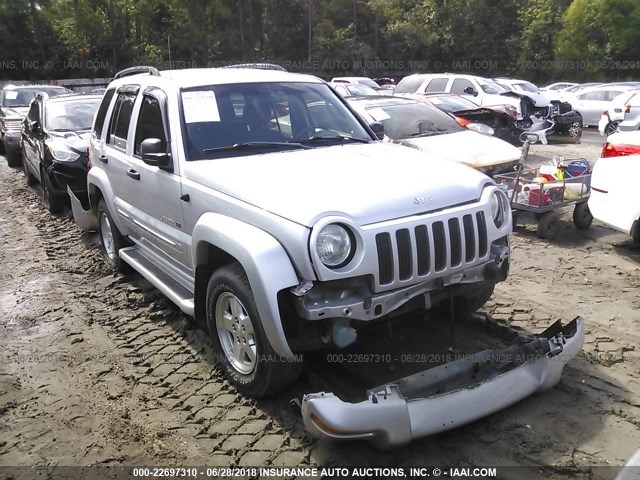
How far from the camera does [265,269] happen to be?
123 inches

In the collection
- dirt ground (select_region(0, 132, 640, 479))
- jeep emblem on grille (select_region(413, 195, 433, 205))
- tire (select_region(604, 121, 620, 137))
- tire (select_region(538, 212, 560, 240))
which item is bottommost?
dirt ground (select_region(0, 132, 640, 479))

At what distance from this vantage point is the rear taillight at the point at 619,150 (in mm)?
6129

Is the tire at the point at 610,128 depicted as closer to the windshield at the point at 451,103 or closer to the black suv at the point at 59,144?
the windshield at the point at 451,103

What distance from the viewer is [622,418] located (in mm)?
3391

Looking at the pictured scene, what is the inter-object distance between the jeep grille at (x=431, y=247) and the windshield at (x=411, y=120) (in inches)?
206

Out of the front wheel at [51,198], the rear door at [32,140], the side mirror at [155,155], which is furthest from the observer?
the rear door at [32,140]

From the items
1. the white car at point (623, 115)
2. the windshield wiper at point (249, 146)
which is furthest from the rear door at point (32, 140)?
the white car at point (623, 115)

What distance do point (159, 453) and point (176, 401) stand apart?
0.55 meters

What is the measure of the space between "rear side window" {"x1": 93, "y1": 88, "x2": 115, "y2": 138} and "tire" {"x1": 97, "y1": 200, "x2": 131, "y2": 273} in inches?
30.8

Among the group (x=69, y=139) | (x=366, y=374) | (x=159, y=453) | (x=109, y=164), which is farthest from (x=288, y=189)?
(x=69, y=139)

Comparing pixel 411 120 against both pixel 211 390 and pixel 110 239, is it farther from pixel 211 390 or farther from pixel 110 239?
pixel 211 390

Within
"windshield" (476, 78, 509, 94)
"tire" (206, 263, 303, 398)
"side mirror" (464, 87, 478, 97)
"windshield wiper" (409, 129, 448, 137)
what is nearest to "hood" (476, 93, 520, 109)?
"side mirror" (464, 87, 478, 97)

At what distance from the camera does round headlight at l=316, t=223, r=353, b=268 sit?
10.3ft

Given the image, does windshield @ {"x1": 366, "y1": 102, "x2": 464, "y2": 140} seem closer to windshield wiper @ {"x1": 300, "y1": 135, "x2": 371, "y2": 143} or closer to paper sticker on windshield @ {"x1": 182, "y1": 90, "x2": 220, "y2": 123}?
windshield wiper @ {"x1": 300, "y1": 135, "x2": 371, "y2": 143}
